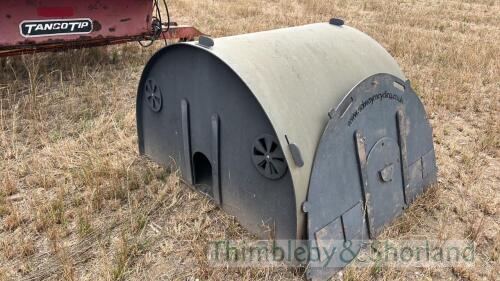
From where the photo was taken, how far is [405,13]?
1123 centimetres

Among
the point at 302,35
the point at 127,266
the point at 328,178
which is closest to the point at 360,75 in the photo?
the point at 302,35

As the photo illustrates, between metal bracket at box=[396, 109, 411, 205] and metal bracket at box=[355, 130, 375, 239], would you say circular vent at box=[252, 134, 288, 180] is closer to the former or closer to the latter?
metal bracket at box=[355, 130, 375, 239]

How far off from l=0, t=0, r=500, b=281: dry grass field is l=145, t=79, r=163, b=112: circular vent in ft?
1.93

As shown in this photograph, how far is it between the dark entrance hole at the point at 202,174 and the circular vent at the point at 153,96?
522mm

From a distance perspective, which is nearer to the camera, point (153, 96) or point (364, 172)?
point (364, 172)

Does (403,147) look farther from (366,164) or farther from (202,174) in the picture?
(202,174)

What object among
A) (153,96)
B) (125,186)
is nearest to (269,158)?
(153,96)

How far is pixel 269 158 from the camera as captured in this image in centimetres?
243

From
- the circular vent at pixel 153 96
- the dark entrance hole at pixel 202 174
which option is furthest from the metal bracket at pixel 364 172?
the circular vent at pixel 153 96

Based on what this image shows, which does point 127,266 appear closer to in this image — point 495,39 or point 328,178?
point 328,178

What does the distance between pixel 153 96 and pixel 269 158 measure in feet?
4.55

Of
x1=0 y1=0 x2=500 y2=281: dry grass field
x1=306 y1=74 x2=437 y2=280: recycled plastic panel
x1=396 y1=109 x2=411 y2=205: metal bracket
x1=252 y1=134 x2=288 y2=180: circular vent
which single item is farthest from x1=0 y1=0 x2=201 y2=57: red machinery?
x1=396 y1=109 x2=411 y2=205: metal bracket

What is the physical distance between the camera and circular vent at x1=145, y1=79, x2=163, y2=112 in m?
3.31

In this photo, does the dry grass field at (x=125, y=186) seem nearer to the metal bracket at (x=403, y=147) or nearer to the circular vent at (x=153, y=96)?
the metal bracket at (x=403, y=147)
